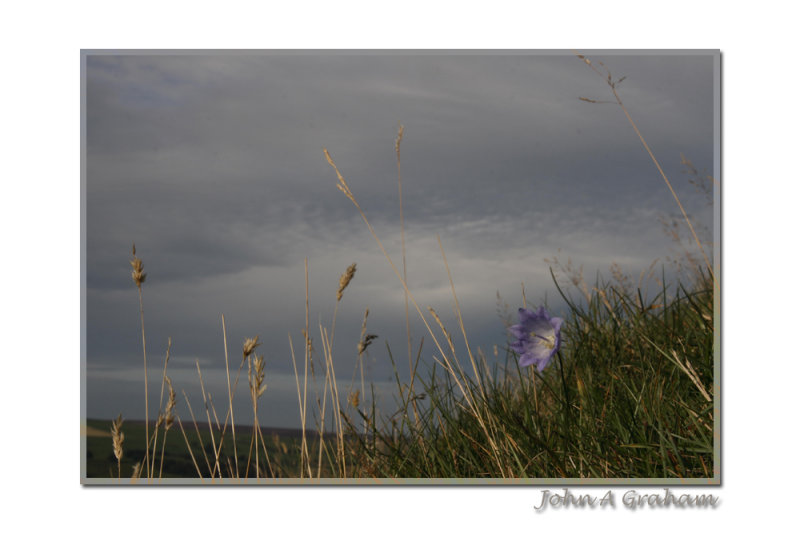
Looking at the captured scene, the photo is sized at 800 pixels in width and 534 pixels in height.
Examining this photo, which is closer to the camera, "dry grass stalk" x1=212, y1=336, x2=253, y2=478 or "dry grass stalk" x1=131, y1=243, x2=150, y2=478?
"dry grass stalk" x1=212, y1=336, x2=253, y2=478

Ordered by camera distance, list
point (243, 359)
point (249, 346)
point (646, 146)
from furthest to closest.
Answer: point (646, 146) → point (243, 359) → point (249, 346)

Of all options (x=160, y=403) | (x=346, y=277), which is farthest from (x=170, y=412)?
(x=346, y=277)

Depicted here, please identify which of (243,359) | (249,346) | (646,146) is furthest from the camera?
(646,146)

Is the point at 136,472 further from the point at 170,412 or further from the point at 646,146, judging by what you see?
the point at 646,146

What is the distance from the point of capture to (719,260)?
230cm

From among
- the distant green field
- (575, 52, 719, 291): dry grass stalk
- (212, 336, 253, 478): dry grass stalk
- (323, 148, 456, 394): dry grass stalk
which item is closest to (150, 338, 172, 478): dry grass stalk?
the distant green field

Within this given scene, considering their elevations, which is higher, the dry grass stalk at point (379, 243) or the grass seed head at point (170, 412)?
the dry grass stalk at point (379, 243)

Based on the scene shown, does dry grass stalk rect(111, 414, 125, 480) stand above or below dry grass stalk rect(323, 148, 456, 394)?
below

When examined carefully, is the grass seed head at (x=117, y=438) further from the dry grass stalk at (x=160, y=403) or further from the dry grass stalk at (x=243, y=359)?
the dry grass stalk at (x=243, y=359)

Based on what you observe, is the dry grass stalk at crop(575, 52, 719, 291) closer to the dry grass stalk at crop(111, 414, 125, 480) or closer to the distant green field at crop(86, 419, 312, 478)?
the distant green field at crop(86, 419, 312, 478)

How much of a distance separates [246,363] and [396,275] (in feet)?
1.71

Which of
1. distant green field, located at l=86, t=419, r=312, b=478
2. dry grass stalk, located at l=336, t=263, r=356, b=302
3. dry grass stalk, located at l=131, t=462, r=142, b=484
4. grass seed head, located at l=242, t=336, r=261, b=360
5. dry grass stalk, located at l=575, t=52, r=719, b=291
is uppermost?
dry grass stalk, located at l=575, t=52, r=719, b=291

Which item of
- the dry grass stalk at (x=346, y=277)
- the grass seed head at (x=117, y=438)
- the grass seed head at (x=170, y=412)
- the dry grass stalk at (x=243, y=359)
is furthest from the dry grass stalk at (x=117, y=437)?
the dry grass stalk at (x=346, y=277)
